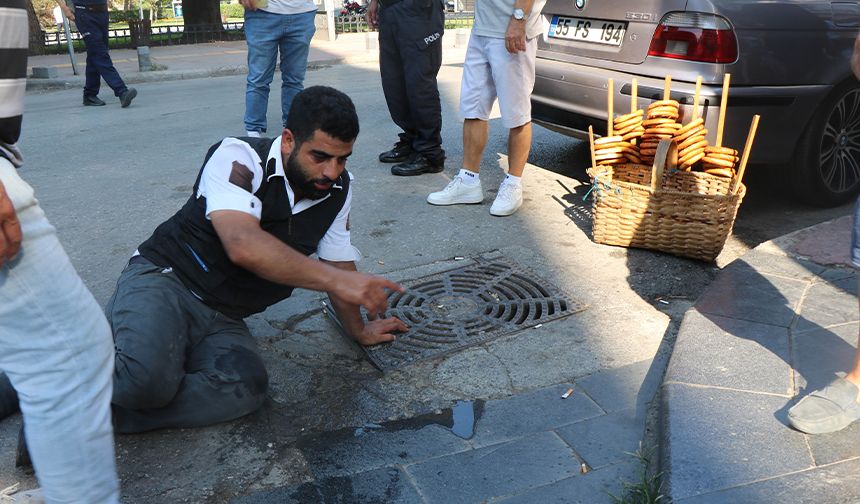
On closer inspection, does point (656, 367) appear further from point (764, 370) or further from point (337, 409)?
point (337, 409)

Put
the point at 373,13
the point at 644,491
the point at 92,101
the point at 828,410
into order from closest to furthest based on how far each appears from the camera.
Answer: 1. the point at 644,491
2. the point at 828,410
3. the point at 373,13
4. the point at 92,101

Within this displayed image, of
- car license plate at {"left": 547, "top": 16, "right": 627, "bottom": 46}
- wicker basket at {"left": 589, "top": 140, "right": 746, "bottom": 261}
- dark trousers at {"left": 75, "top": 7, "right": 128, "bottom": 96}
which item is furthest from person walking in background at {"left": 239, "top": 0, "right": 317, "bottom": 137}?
dark trousers at {"left": 75, "top": 7, "right": 128, "bottom": 96}

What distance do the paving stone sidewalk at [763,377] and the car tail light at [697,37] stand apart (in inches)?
43.2

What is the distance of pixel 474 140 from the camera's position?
490 centimetres

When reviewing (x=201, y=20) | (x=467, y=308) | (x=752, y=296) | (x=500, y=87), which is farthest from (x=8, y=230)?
(x=201, y=20)

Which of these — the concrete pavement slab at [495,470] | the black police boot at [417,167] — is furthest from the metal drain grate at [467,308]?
the black police boot at [417,167]

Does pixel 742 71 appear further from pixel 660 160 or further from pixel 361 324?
pixel 361 324

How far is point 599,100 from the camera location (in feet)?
15.5

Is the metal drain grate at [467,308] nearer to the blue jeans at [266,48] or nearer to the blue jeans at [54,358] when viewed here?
the blue jeans at [54,358]

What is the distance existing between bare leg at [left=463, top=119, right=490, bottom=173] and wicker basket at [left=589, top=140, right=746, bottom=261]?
91 cm

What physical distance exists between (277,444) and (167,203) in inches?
111

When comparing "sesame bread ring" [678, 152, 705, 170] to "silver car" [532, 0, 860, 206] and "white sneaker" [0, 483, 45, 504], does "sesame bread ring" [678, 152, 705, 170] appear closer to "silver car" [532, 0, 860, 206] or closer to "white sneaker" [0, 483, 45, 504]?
"silver car" [532, 0, 860, 206]

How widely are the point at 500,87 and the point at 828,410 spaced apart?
2820 millimetres

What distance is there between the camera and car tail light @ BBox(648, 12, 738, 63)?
13.9 feet
